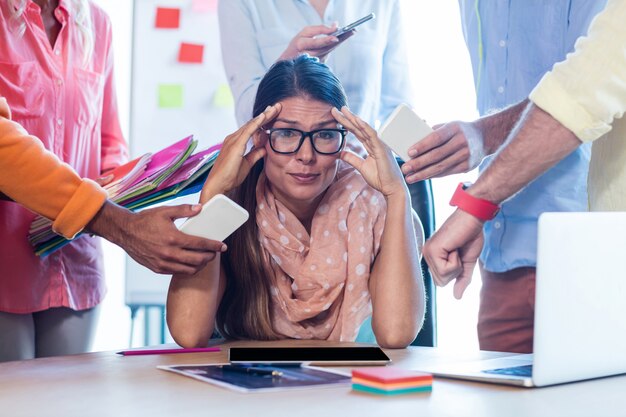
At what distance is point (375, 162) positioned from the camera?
1.73 m

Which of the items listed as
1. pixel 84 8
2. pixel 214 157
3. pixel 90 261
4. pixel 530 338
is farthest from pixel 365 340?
pixel 84 8

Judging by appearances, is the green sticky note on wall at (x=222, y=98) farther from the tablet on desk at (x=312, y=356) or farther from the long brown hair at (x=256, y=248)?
the tablet on desk at (x=312, y=356)

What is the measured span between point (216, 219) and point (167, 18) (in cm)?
178

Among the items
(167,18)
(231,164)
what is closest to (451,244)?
(231,164)

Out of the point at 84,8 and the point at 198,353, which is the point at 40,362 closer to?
the point at 198,353

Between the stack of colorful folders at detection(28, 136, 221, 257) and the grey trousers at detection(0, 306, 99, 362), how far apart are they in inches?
6.4

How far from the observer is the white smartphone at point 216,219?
4.62 feet

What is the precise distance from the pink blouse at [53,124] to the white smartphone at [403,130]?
2.54ft

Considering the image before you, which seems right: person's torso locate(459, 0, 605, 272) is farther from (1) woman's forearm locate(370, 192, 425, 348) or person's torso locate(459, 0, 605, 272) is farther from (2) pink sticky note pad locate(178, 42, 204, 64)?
(2) pink sticky note pad locate(178, 42, 204, 64)

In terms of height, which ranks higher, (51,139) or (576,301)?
(51,139)

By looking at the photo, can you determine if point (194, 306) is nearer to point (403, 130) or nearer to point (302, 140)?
point (302, 140)

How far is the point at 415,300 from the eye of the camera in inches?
65.1

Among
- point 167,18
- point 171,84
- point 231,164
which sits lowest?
point 231,164

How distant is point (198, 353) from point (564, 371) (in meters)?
0.65
